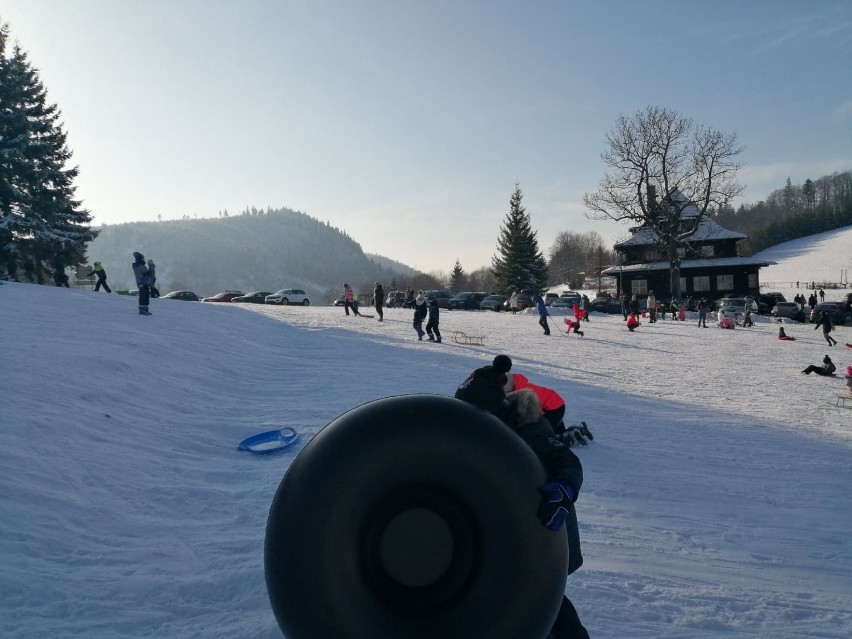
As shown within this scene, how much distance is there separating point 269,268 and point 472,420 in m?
206

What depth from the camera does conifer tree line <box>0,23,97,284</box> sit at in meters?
26.6

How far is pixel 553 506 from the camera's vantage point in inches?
75.0

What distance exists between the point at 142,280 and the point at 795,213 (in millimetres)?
137922

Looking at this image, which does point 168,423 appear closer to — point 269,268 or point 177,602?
point 177,602

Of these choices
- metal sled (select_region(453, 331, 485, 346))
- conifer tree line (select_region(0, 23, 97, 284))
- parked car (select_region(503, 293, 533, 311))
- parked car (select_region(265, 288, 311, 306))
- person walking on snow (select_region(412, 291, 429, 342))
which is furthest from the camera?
parked car (select_region(265, 288, 311, 306))

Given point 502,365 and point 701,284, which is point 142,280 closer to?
point 502,365

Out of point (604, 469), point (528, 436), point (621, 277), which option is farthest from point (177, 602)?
point (621, 277)

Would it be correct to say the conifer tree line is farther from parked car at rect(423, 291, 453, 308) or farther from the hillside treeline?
the hillside treeline

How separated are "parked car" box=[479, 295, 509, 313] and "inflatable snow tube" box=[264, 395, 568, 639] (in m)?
40.9

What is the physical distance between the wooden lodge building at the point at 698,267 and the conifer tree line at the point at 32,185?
4503 cm

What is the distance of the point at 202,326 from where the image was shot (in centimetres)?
1594

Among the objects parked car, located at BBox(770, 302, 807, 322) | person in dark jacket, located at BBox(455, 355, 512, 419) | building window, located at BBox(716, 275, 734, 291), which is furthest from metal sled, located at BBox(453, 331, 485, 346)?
building window, located at BBox(716, 275, 734, 291)

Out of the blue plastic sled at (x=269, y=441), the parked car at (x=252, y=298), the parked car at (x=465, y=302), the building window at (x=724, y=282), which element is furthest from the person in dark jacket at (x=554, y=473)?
the building window at (x=724, y=282)

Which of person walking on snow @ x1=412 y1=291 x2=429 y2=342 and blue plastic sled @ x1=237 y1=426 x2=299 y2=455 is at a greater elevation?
person walking on snow @ x1=412 y1=291 x2=429 y2=342
